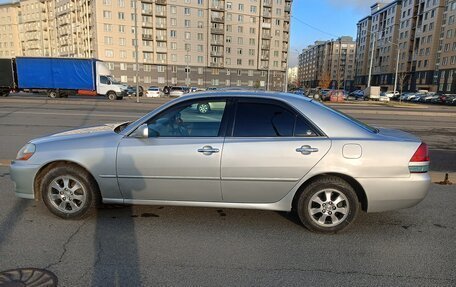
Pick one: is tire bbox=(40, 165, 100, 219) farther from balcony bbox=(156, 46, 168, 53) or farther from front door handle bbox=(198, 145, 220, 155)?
balcony bbox=(156, 46, 168, 53)

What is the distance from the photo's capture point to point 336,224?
3.61 meters

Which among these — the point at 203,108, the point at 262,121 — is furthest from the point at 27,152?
the point at 262,121

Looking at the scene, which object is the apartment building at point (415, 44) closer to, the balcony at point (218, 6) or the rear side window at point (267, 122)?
the balcony at point (218, 6)

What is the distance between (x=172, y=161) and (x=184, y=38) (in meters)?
69.9

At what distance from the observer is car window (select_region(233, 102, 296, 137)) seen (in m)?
3.55

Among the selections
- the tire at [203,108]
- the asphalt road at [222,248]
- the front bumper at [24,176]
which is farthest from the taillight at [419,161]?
the front bumper at [24,176]

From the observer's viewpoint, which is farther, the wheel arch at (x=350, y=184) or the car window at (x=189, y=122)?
the car window at (x=189, y=122)

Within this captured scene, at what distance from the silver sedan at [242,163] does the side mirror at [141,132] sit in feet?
0.04

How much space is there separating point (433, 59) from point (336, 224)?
8179 centimetres

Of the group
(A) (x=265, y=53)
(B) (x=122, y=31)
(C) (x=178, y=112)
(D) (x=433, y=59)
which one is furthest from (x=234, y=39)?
(C) (x=178, y=112)

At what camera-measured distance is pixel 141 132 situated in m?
3.56

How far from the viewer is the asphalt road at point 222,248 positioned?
2818 millimetres

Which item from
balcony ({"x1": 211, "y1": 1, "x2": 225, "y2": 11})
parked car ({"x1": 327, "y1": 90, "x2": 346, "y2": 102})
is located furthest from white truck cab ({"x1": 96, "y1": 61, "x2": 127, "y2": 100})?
balcony ({"x1": 211, "y1": 1, "x2": 225, "y2": 11})

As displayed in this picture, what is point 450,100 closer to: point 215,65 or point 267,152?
point 215,65
